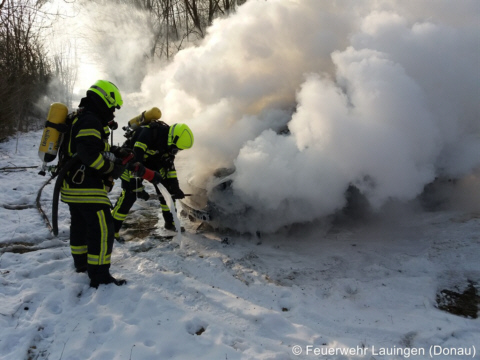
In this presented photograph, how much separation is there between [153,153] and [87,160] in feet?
5.27

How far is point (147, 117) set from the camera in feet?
15.5

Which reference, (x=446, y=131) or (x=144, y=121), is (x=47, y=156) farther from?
(x=446, y=131)

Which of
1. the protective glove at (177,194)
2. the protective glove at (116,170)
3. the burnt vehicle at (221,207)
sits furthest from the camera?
the protective glove at (177,194)

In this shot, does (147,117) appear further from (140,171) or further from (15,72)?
(15,72)

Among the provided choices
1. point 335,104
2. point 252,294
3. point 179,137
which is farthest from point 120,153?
point 335,104

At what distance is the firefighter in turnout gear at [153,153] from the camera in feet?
13.8

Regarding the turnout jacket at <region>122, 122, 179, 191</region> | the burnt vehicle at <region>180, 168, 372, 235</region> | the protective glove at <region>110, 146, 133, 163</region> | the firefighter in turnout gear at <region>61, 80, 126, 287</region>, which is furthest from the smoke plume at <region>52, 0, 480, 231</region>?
the firefighter in turnout gear at <region>61, 80, 126, 287</region>

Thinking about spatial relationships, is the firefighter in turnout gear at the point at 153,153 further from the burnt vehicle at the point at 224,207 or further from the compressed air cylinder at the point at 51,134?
the compressed air cylinder at the point at 51,134

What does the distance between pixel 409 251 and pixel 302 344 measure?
86.8 inches

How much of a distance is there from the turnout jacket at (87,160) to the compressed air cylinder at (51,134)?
110 millimetres

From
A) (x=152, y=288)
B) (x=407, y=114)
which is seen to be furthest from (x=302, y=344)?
(x=407, y=114)

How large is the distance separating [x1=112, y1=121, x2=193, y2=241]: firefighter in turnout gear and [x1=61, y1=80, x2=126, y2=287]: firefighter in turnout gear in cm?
101

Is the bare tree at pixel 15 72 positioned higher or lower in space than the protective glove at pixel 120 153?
higher

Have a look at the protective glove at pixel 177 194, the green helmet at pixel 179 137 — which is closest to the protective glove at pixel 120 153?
the green helmet at pixel 179 137
